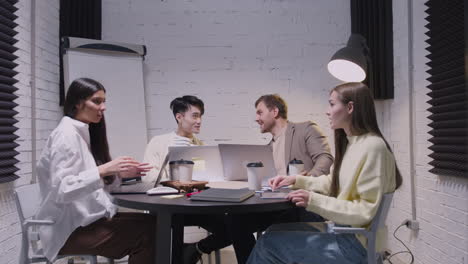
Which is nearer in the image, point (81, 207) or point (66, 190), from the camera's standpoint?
point (66, 190)

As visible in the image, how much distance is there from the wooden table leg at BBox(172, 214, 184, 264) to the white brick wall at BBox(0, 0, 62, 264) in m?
1.22

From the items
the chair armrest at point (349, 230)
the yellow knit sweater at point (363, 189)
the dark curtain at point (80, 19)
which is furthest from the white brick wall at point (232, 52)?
the chair armrest at point (349, 230)

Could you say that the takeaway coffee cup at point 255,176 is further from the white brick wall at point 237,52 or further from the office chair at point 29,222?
the white brick wall at point 237,52

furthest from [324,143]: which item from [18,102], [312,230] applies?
[18,102]

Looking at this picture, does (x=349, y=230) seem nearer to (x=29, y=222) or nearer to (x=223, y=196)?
(x=223, y=196)

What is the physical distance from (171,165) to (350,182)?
0.91 m

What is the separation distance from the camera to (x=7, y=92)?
2646 millimetres

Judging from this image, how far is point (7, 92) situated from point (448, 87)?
9.81 feet

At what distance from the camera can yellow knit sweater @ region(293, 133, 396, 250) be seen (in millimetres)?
1599

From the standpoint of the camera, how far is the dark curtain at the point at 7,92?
8.36 ft

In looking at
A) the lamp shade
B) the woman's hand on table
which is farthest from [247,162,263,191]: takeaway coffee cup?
the lamp shade

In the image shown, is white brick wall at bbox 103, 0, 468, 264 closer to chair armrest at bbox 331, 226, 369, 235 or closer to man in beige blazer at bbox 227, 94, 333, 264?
man in beige blazer at bbox 227, 94, 333, 264

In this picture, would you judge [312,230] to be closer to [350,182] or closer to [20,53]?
[350,182]

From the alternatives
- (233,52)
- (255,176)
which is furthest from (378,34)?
(255,176)
